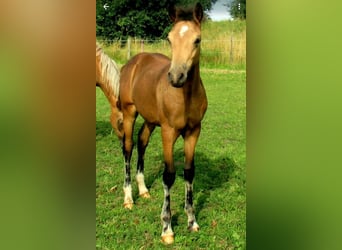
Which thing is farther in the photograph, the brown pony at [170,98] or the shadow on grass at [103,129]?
the shadow on grass at [103,129]

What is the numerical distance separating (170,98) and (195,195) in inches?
46.8

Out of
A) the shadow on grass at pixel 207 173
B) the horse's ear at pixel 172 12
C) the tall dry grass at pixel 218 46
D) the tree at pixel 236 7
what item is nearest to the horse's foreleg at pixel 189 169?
the shadow on grass at pixel 207 173

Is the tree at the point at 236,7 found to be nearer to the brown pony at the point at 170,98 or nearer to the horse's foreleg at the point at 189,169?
A: the brown pony at the point at 170,98

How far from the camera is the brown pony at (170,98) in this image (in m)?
1.76

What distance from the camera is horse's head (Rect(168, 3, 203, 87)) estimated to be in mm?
1719

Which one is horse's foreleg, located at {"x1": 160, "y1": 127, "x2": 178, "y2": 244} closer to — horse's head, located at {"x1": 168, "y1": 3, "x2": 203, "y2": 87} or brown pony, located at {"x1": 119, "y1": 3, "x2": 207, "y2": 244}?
brown pony, located at {"x1": 119, "y1": 3, "x2": 207, "y2": 244}

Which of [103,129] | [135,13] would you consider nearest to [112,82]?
[135,13]

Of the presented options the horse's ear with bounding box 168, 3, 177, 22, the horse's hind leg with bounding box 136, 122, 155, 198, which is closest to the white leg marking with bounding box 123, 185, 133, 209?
the horse's hind leg with bounding box 136, 122, 155, 198

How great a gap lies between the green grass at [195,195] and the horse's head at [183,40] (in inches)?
10.0

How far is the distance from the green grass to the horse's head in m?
0.25

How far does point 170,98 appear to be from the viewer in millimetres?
2266
